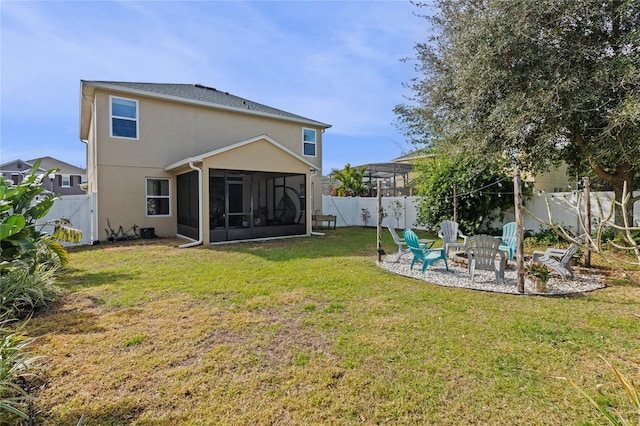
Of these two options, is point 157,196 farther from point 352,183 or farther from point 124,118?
point 352,183

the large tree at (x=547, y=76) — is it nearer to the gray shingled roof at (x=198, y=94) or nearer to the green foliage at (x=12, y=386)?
the gray shingled roof at (x=198, y=94)

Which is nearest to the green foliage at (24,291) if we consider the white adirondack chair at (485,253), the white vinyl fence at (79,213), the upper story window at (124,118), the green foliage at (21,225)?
the green foliage at (21,225)

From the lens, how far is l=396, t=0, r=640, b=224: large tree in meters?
7.23

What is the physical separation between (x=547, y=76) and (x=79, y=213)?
609 inches

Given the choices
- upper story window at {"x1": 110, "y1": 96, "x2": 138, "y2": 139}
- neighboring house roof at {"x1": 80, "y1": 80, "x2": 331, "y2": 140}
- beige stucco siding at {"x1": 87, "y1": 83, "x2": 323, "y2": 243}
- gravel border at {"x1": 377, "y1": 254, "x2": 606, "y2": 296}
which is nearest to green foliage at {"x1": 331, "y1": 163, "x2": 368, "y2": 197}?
neighboring house roof at {"x1": 80, "y1": 80, "x2": 331, "y2": 140}

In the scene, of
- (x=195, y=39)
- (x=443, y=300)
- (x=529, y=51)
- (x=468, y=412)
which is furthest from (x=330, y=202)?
(x=468, y=412)

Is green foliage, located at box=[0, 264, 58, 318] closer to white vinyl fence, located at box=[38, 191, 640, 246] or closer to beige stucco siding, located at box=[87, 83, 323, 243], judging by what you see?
beige stucco siding, located at box=[87, 83, 323, 243]

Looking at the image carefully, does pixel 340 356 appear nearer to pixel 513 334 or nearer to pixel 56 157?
pixel 513 334

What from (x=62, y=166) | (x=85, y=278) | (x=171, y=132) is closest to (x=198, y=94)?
(x=171, y=132)

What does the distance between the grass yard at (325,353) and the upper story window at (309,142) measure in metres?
12.2

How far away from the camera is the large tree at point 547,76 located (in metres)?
7.23

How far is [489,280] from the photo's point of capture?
6.81 m

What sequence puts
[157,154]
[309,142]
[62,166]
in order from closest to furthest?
[157,154] → [309,142] → [62,166]

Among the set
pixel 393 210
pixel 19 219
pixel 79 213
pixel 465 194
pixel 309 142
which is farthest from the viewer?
pixel 309 142
